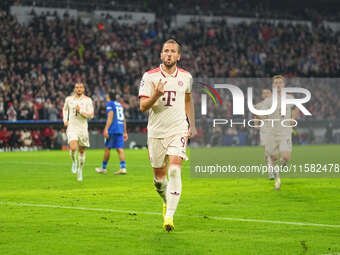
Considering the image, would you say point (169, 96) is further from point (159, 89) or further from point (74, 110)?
point (74, 110)

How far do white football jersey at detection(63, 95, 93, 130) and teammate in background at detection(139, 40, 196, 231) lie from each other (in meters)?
9.48

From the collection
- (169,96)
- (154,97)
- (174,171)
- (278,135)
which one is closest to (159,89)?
(154,97)

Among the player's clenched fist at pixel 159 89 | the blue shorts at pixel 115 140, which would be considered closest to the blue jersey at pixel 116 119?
the blue shorts at pixel 115 140

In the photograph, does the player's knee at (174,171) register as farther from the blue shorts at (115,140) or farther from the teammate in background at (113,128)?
the blue shorts at (115,140)

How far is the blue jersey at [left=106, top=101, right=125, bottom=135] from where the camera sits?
Result: 21.3 metres

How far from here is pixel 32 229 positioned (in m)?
9.49

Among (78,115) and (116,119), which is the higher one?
(78,115)

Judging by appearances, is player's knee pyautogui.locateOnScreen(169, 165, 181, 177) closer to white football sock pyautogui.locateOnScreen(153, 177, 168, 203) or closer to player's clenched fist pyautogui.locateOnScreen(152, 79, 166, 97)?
white football sock pyautogui.locateOnScreen(153, 177, 168, 203)

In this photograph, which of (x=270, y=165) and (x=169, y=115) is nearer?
(x=169, y=115)

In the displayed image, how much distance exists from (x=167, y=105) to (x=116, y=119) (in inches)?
468

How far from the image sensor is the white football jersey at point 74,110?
62.7 feet

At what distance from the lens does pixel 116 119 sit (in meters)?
21.5

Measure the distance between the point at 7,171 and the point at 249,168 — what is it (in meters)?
7.44

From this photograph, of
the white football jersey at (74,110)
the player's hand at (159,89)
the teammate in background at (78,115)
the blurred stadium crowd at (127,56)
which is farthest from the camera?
the blurred stadium crowd at (127,56)
